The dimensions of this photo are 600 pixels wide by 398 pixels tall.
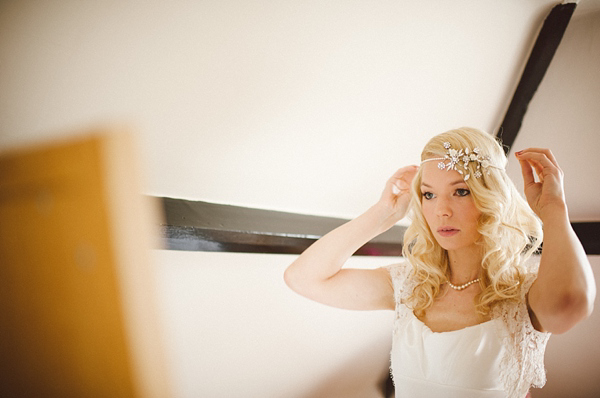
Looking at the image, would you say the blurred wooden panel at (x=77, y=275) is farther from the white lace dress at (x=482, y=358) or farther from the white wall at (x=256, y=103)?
the white lace dress at (x=482, y=358)

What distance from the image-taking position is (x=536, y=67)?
257cm

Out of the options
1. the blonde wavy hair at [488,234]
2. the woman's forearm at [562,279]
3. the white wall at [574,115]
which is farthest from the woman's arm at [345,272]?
the white wall at [574,115]

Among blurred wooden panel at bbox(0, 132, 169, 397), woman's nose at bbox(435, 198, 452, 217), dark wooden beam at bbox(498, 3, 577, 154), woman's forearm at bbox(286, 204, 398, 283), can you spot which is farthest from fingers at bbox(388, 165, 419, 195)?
dark wooden beam at bbox(498, 3, 577, 154)

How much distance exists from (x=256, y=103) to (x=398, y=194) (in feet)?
2.40

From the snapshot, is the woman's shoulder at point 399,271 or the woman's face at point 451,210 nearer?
the woman's face at point 451,210

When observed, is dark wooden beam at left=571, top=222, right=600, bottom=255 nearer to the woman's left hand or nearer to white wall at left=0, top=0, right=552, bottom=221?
white wall at left=0, top=0, right=552, bottom=221

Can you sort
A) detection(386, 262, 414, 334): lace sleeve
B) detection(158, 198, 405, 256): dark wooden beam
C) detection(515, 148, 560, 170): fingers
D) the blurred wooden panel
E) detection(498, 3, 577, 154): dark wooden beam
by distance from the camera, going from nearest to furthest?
the blurred wooden panel → detection(515, 148, 560, 170): fingers → detection(158, 198, 405, 256): dark wooden beam → detection(386, 262, 414, 334): lace sleeve → detection(498, 3, 577, 154): dark wooden beam

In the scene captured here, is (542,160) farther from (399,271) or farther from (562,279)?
(399,271)

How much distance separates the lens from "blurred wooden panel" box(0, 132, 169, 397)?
688 mm

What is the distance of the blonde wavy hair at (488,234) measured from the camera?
131 cm

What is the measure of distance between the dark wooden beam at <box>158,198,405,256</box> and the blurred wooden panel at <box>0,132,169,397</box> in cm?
49

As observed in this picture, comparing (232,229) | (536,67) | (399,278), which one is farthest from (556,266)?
(536,67)

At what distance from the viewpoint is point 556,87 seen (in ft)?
8.92

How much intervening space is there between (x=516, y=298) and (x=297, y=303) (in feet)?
4.44
